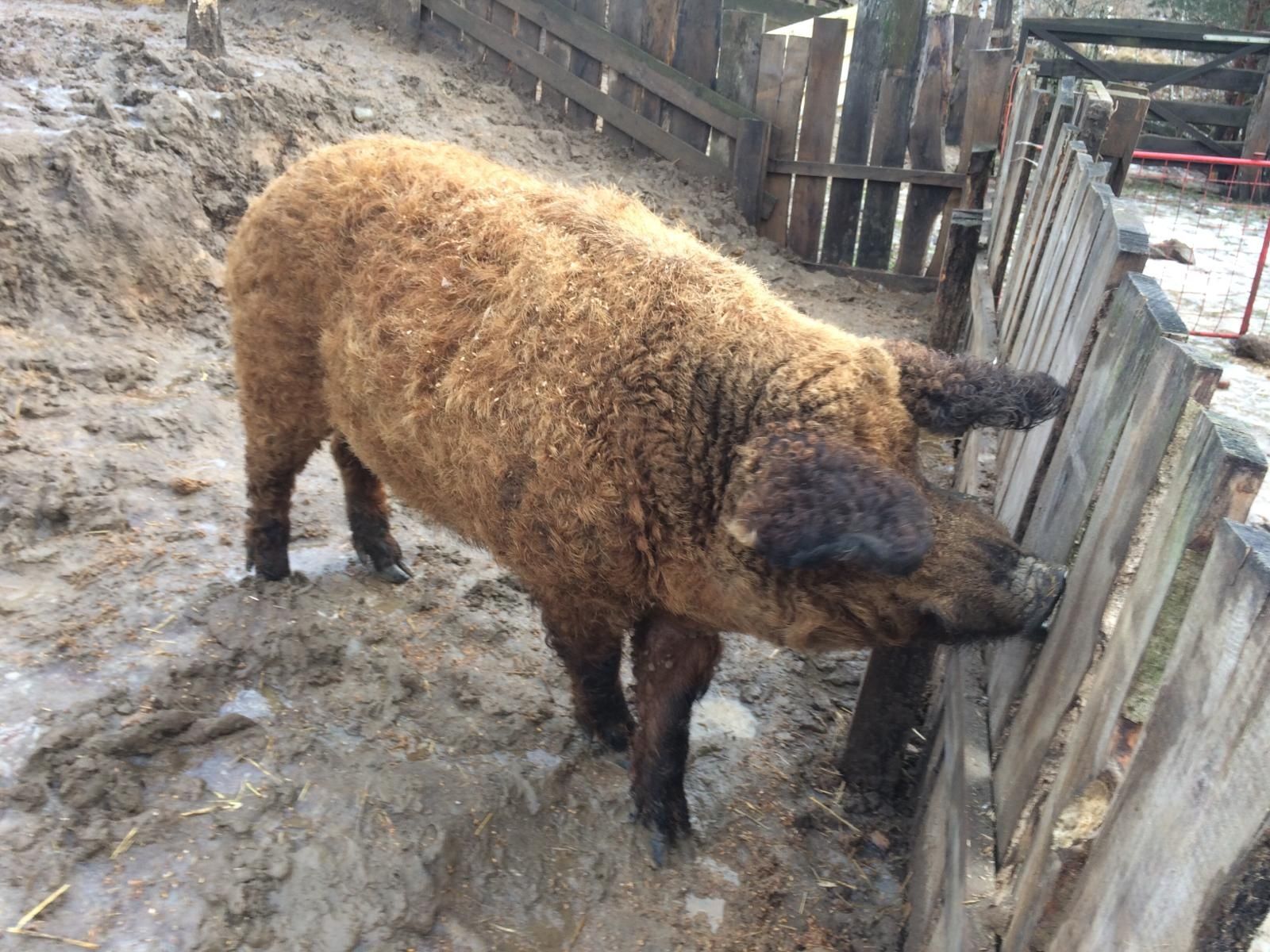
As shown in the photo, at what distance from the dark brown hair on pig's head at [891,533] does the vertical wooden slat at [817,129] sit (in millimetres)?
6117

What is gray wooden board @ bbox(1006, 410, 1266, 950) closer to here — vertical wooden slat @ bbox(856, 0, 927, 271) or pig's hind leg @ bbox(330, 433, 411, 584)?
pig's hind leg @ bbox(330, 433, 411, 584)

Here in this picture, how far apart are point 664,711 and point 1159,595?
1948 millimetres

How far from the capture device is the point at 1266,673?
1.22 m

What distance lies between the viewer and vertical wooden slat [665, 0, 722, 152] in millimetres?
8438

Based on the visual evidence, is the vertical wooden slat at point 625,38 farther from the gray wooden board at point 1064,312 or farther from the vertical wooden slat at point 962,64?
the gray wooden board at point 1064,312

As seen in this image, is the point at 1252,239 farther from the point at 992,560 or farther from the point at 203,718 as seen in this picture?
the point at 203,718

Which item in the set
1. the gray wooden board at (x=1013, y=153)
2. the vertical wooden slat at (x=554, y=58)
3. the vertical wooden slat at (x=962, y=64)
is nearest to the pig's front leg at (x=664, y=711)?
the gray wooden board at (x=1013, y=153)

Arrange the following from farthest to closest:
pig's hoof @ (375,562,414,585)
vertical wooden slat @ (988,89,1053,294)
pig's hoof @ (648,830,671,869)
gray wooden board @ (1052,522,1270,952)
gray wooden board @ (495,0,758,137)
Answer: gray wooden board @ (495,0,758,137)
vertical wooden slat @ (988,89,1053,294)
pig's hoof @ (375,562,414,585)
pig's hoof @ (648,830,671,869)
gray wooden board @ (1052,522,1270,952)

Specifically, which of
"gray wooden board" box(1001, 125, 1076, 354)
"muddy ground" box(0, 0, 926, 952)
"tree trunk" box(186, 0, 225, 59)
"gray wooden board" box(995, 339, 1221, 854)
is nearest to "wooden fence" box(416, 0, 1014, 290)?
"tree trunk" box(186, 0, 225, 59)

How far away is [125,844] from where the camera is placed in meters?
3.04

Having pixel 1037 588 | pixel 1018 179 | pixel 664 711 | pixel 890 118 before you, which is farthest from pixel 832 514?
pixel 890 118

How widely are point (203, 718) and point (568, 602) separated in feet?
4.77

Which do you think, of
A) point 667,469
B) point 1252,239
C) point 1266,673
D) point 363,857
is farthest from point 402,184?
point 1252,239

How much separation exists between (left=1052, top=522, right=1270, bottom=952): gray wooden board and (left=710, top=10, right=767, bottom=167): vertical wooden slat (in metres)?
7.82
